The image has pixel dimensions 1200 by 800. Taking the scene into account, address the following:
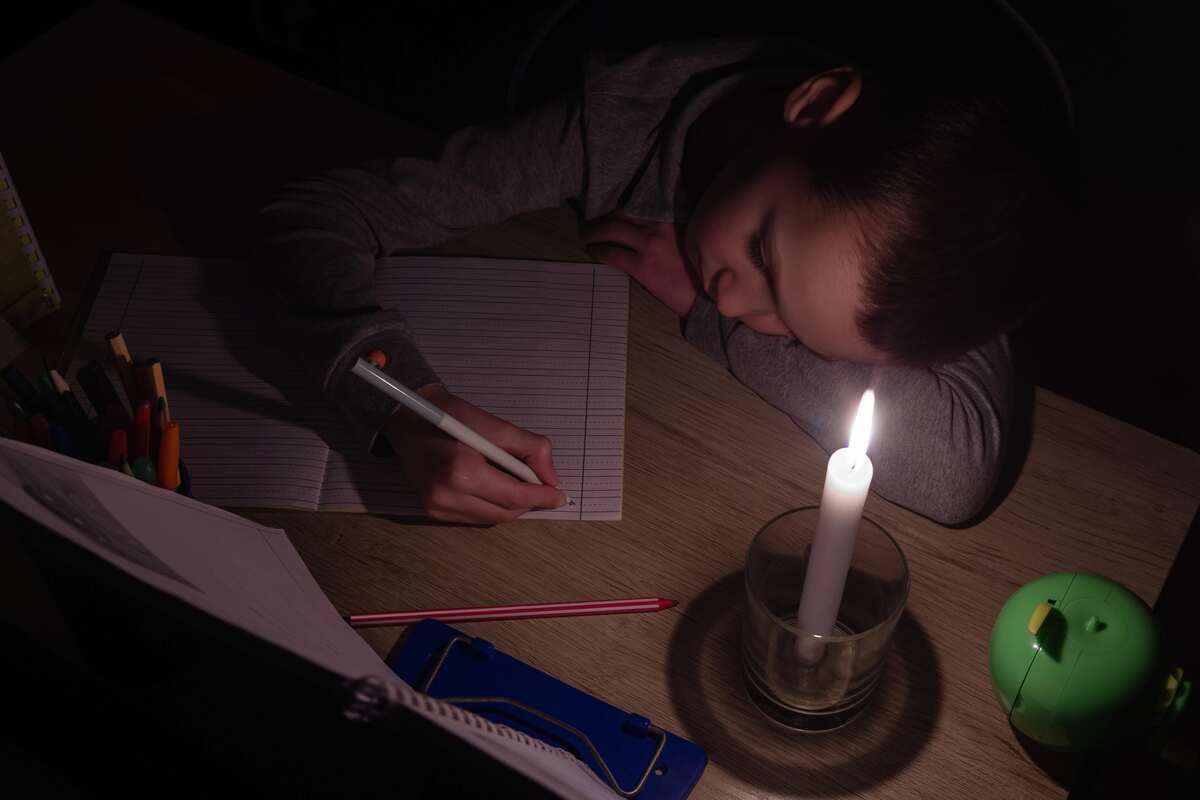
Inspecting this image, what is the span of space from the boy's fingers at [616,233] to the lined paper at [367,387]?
4 cm

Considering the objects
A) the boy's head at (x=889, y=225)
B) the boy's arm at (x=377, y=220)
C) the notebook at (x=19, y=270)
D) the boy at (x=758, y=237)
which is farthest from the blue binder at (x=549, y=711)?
the notebook at (x=19, y=270)

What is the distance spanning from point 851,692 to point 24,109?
107cm

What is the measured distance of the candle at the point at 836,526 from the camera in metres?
0.57

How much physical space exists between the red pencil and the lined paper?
0.09 m

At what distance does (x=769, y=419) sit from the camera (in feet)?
3.00

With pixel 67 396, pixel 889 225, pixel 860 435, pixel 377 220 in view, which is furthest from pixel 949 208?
pixel 67 396

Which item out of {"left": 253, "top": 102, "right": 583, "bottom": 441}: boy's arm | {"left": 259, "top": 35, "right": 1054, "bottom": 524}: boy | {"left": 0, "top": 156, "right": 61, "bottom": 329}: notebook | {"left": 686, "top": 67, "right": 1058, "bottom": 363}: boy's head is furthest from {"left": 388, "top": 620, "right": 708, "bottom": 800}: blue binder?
{"left": 0, "top": 156, "right": 61, "bottom": 329}: notebook

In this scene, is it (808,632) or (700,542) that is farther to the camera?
(700,542)

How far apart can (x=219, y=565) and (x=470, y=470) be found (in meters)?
0.25

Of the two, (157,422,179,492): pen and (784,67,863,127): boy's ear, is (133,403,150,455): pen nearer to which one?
(157,422,179,492): pen

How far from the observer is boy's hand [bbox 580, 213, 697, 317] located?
3.30 ft

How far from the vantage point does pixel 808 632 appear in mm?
658

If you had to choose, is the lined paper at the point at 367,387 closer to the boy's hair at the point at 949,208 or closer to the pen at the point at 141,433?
the pen at the point at 141,433

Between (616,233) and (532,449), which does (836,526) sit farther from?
(616,233)
